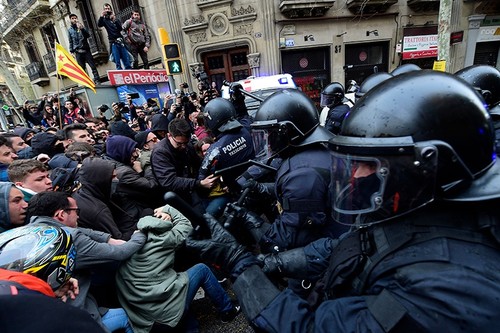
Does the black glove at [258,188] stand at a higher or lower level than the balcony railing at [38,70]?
lower

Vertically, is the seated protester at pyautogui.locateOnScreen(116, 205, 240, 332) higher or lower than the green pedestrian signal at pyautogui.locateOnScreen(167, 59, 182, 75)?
lower

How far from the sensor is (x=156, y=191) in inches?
111

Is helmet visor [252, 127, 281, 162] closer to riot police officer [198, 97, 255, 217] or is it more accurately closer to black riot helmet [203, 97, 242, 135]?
riot police officer [198, 97, 255, 217]

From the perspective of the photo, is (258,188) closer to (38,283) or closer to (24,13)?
(38,283)

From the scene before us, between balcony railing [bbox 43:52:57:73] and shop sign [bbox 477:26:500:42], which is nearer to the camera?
shop sign [bbox 477:26:500:42]

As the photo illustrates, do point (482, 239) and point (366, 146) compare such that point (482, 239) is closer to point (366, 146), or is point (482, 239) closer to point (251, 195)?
point (366, 146)

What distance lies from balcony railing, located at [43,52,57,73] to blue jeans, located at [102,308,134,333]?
22.1m

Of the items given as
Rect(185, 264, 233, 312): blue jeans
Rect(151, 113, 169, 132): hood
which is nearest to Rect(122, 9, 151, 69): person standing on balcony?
Rect(151, 113, 169, 132): hood

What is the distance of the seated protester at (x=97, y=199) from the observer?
2.00 metres

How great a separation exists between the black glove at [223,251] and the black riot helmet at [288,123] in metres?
0.80

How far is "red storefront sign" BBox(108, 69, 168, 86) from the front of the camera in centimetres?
855

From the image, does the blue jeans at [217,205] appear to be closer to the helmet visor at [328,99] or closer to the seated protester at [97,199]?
the seated protester at [97,199]

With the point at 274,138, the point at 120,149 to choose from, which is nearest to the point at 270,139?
the point at 274,138

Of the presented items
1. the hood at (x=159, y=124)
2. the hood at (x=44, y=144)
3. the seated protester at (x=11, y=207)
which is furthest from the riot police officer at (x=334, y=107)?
the hood at (x=44, y=144)
